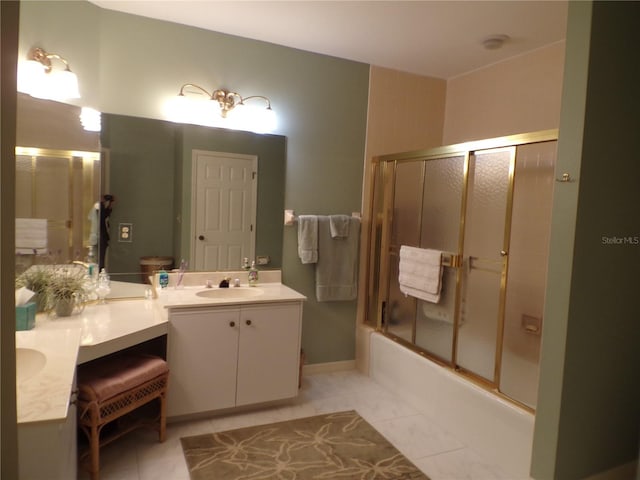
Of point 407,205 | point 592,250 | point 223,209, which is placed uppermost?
point 407,205

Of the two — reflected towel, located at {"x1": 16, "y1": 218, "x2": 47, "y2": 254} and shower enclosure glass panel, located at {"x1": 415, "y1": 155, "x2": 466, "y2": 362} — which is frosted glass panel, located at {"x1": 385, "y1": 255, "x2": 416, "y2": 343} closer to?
shower enclosure glass panel, located at {"x1": 415, "y1": 155, "x2": 466, "y2": 362}

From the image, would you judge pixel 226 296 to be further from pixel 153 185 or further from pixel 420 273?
pixel 420 273

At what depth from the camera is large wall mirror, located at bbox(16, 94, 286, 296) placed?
221 cm

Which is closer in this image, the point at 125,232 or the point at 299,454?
the point at 299,454

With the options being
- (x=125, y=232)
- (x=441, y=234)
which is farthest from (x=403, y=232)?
(x=125, y=232)

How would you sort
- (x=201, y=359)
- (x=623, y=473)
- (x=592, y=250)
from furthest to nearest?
1. (x=201, y=359)
2. (x=623, y=473)
3. (x=592, y=250)

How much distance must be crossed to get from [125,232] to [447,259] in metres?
2.05

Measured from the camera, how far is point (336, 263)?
3164 mm

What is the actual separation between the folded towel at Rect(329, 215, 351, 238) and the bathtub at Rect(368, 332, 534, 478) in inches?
33.6

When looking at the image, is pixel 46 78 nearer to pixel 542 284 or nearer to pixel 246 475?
pixel 246 475

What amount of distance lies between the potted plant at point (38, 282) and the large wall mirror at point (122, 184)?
57 mm

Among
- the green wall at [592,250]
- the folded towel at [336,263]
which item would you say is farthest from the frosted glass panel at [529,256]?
the folded towel at [336,263]

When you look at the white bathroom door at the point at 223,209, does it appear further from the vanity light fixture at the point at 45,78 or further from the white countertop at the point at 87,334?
the vanity light fixture at the point at 45,78

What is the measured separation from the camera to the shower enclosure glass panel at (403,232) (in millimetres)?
2980
